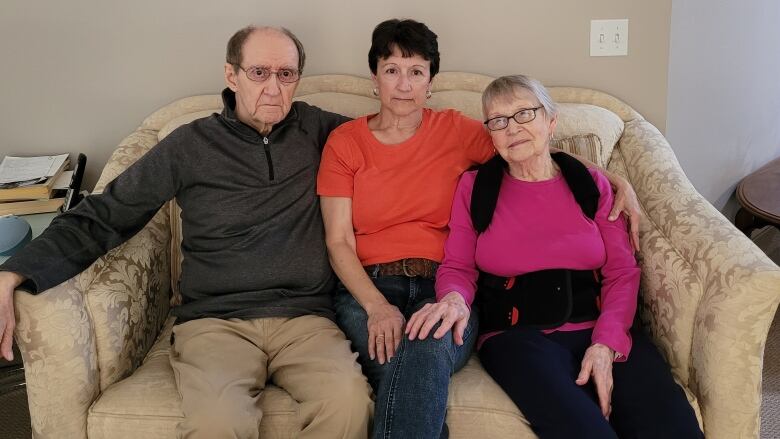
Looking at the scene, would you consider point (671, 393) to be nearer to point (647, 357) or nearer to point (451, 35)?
point (647, 357)

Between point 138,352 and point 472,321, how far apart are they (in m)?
0.83

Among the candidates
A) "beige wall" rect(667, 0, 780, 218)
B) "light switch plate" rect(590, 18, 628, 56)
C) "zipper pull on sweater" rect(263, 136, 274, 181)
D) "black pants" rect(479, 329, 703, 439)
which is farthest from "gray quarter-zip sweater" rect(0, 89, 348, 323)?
"beige wall" rect(667, 0, 780, 218)

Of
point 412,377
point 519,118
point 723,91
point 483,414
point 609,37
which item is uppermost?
point 609,37

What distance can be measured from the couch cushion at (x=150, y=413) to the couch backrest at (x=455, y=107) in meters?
0.50

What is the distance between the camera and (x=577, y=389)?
1.39 metres

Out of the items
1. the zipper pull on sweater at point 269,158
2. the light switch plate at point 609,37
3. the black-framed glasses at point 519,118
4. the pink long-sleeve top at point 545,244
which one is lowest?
the pink long-sleeve top at point 545,244

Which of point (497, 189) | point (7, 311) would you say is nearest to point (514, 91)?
point (497, 189)

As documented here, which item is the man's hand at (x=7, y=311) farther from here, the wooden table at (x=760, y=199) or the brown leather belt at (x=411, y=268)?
the wooden table at (x=760, y=199)

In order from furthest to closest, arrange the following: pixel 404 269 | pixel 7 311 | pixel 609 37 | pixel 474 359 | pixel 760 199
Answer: pixel 760 199
pixel 609 37
pixel 404 269
pixel 474 359
pixel 7 311

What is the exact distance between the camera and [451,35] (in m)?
2.26

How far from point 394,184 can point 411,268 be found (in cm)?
22

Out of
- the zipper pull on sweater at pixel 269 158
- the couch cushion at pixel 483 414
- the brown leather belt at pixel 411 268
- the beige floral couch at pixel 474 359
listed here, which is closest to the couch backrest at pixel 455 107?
the beige floral couch at pixel 474 359

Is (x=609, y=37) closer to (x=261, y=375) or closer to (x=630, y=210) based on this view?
(x=630, y=210)

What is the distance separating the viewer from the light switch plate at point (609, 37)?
2.23 meters
